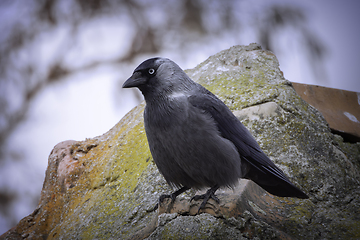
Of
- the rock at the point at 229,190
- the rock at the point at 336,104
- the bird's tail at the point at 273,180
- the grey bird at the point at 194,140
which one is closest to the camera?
the rock at the point at 229,190

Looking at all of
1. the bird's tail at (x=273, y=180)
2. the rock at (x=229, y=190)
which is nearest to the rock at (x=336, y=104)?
the rock at (x=229, y=190)

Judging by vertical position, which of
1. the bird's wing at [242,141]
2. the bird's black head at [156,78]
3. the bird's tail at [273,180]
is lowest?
the bird's tail at [273,180]

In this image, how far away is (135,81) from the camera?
2.47m

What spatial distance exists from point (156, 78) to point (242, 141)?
983 millimetres

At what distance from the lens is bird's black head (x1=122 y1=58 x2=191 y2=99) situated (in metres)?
2.54

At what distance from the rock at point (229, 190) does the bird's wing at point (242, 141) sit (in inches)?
8.0

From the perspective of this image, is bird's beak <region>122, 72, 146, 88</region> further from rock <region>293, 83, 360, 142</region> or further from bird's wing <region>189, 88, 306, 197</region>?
rock <region>293, 83, 360, 142</region>

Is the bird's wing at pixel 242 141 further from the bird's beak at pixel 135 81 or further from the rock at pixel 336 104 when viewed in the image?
the rock at pixel 336 104

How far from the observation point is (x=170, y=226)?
7.14ft

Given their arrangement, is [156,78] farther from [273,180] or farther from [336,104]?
[336,104]

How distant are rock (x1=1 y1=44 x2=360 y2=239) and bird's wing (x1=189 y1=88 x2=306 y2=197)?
20 cm

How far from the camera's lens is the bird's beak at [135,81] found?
240 cm

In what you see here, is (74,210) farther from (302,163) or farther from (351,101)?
(351,101)

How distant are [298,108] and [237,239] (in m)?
1.93
